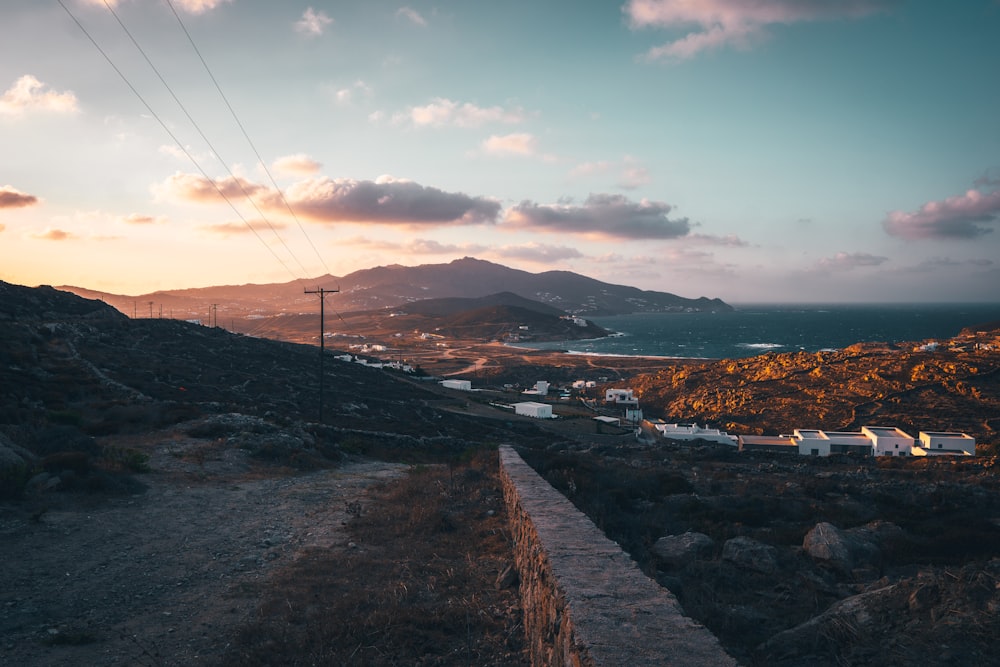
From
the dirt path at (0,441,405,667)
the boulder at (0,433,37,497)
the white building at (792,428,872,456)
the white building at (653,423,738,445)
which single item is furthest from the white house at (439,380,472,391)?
the boulder at (0,433,37,497)

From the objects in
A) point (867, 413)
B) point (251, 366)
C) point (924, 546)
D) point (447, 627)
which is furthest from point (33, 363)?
point (867, 413)

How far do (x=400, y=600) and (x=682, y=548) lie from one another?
4.38 m

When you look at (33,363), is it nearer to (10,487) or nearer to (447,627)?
(10,487)

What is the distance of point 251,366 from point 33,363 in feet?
82.5

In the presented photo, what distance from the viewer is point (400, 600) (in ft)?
23.4

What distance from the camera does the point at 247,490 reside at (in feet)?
46.5

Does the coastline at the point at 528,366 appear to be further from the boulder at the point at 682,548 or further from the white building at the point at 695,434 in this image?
the boulder at the point at 682,548

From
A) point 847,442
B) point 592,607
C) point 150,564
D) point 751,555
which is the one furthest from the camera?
point 847,442

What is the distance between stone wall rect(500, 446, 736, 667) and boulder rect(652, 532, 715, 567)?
1.82 meters

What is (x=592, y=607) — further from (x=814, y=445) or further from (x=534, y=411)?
(x=534, y=411)

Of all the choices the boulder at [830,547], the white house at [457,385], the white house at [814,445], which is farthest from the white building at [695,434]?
the boulder at [830,547]

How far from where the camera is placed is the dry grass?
5.88 meters

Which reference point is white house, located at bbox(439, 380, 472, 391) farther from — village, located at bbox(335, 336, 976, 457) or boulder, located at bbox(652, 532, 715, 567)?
boulder, located at bbox(652, 532, 715, 567)

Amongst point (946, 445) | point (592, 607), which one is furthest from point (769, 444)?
point (592, 607)
